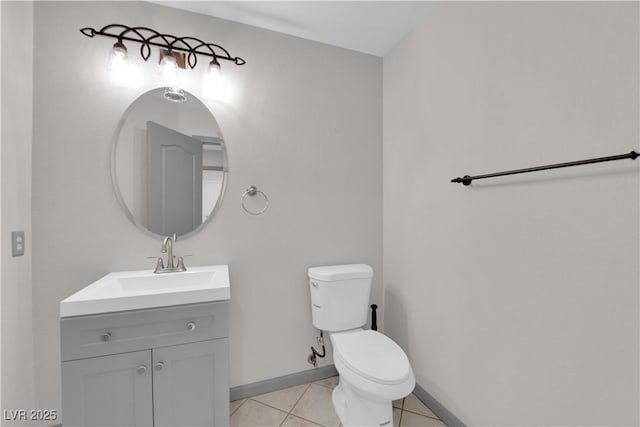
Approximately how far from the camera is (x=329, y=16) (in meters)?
1.75

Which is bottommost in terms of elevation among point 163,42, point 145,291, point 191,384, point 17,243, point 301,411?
point 301,411

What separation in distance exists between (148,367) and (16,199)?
989 mm

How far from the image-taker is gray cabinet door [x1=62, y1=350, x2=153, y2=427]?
3.77 ft

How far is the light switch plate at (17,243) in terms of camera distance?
4.19 feet

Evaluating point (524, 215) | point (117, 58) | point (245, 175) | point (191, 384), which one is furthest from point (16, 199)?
point (524, 215)

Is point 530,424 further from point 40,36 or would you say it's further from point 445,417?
point 40,36

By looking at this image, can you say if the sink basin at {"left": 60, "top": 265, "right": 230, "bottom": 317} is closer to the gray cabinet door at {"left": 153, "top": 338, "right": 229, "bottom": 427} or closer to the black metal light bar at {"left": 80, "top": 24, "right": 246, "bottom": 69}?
the gray cabinet door at {"left": 153, "top": 338, "right": 229, "bottom": 427}

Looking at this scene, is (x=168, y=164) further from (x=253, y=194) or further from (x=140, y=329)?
(x=140, y=329)

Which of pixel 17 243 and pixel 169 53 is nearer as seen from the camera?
pixel 17 243

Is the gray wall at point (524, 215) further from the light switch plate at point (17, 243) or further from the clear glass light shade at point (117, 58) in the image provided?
the light switch plate at point (17, 243)

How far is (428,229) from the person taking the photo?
174cm

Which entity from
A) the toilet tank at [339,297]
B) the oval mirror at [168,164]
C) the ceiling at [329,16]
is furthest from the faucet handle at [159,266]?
the ceiling at [329,16]

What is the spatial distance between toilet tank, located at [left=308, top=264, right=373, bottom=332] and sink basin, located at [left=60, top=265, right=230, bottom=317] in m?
0.59

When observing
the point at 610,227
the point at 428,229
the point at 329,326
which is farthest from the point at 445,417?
the point at 610,227
